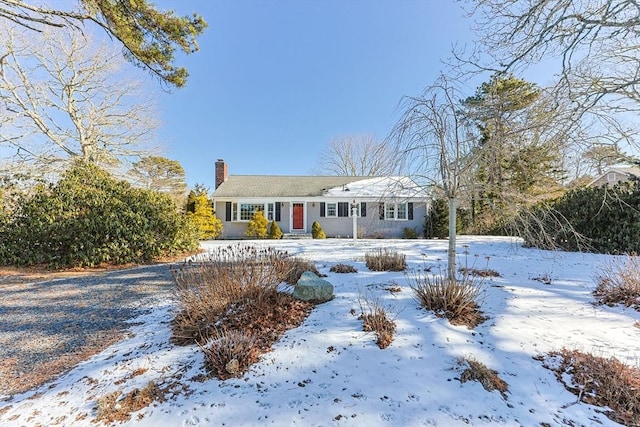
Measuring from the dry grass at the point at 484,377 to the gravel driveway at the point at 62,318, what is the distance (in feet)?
13.9

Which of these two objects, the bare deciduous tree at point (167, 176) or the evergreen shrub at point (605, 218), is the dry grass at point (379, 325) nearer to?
the evergreen shrub at point (605, 218)

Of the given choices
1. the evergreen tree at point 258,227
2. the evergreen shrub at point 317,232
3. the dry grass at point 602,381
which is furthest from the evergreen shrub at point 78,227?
the dry grass at point 602,381

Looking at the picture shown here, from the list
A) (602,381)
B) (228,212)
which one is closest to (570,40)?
(602,381)

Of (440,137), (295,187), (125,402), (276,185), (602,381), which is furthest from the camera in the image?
(276,185)

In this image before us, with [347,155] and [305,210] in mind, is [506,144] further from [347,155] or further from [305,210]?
[347,155]

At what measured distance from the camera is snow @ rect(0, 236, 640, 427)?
2225 millimetres

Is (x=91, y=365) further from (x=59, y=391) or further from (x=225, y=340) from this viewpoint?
(x=225, y=340)

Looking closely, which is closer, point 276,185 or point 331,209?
point 331,209

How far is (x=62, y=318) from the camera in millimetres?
4500

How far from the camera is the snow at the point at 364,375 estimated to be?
7.30 feet

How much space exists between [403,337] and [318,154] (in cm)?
2821

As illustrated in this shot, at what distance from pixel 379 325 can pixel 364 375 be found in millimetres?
A: 800

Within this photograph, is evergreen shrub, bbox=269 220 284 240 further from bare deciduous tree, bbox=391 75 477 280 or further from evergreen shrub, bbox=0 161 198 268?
bare deciduous tree, bbox=391 75 477 280

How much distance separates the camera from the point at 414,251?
973 cm
